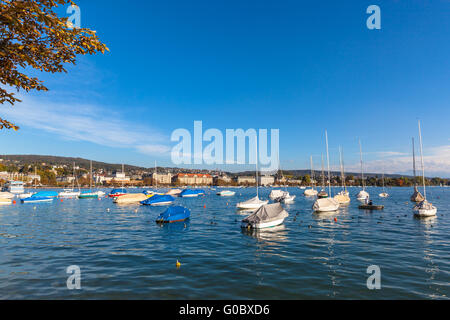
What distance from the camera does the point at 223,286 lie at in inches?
563

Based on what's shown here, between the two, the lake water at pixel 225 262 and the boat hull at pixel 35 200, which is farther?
the boat hull at pixel 35 200

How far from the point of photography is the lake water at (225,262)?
13547 mm

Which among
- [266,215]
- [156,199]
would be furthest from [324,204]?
[156,199]

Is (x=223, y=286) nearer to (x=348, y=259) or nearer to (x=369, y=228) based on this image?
(x=348, y=259)

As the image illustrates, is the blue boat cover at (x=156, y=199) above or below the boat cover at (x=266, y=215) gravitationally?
below

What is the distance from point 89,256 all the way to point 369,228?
1266 inches

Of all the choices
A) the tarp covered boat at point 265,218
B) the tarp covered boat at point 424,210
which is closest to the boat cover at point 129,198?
the tarp covered boat at point 265,218

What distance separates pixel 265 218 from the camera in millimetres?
31344

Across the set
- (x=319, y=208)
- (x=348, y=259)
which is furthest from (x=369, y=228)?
(x=348, y=259)

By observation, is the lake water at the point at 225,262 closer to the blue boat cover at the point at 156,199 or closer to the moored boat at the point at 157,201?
the moored boat at the point at 157,201

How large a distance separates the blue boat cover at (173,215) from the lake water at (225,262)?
5256 mm

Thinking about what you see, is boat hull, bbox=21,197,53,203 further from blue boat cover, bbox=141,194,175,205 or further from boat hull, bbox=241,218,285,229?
boat hull, bbox=241,218,285,229

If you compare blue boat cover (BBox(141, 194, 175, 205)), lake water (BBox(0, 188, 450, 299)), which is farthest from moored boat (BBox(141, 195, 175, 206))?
lake water (BBox(0, 188, 450, 299))

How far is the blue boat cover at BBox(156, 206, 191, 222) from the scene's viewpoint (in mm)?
37719
